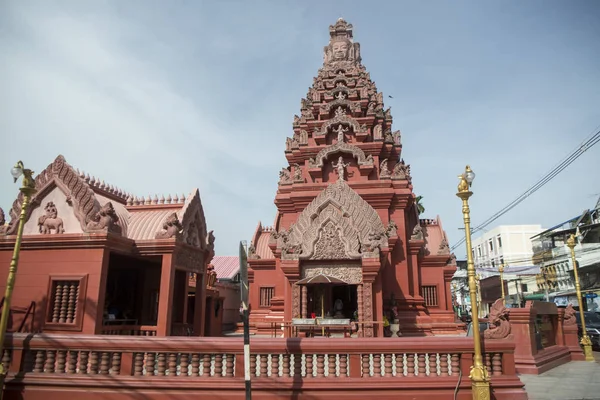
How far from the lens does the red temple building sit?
32.9 feet

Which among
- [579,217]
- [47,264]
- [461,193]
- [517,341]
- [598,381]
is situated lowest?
[598,381]

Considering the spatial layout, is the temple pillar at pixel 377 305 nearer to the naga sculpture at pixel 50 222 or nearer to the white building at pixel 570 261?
the naga sculpture at pixel 50 222

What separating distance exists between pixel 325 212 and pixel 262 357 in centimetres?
971

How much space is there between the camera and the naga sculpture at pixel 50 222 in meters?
10.7

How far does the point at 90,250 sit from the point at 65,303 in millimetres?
1404

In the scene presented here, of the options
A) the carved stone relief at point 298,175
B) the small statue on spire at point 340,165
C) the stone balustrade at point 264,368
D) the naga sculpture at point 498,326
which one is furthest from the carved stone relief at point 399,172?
the stone balustrade at point 264,368

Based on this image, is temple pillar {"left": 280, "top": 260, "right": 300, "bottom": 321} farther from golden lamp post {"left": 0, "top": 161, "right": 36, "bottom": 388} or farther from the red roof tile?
the red roof tile

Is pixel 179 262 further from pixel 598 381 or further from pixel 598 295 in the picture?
pixel 598 295

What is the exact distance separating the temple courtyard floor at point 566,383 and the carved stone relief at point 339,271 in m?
6.48

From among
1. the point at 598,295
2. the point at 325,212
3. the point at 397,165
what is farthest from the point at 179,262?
the point at 598,295

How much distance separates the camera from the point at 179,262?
11.5 metres

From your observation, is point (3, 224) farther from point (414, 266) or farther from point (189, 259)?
point (414, 266)

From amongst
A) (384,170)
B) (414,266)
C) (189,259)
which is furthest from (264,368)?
(384,170)

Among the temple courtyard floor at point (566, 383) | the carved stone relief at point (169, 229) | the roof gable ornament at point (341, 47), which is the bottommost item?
the temple courtyard floor at point (566, 383)
